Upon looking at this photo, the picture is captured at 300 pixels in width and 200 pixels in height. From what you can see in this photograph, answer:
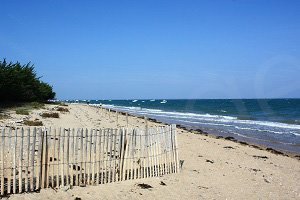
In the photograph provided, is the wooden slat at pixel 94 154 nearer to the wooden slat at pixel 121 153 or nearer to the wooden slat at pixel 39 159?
the wooden slat at pixel 121 153

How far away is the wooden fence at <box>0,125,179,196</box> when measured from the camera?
7.89 metres


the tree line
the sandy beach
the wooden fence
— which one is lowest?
the sandy beach

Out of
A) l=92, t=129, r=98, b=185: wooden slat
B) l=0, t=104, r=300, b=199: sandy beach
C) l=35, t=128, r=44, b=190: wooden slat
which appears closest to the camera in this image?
l=35, t=128, r=44, b=190: wooden slat

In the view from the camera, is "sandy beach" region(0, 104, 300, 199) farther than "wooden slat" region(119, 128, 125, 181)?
No

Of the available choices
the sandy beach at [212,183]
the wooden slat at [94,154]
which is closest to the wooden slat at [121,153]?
the sandy beach at [212,183]

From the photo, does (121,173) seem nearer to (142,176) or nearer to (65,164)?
(142,176)

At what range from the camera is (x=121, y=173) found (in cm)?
962

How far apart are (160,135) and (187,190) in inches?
71.3

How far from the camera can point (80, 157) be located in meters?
8.70

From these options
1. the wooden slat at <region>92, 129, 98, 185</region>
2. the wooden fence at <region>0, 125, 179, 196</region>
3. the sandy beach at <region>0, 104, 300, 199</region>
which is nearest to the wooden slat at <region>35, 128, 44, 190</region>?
the wooden fence at <region>0, 125, 179, 196</region>

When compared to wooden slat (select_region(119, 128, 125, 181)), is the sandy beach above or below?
below

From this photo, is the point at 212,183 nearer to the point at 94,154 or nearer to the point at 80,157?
A: the point at 94,154

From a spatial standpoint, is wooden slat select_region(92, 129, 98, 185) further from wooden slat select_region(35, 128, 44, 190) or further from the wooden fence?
wooden slat select_region(35, 128, 44, 190)

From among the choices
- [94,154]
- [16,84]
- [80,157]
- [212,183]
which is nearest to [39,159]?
[80,157]
